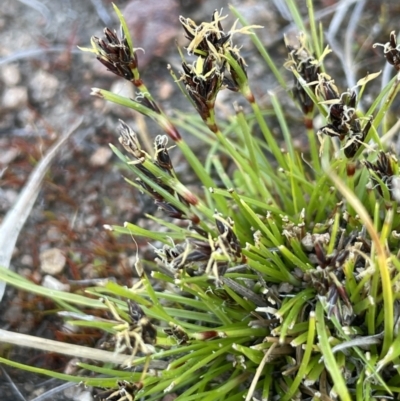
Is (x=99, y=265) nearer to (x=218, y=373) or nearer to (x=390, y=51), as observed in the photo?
(x=218, y=373)

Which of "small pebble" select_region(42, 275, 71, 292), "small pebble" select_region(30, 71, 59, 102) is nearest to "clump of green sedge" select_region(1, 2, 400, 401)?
"small pebble" select_region(42, 275, 71, 292)

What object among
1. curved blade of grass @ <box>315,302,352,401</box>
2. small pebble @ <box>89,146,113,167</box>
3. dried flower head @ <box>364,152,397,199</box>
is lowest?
curved blade of grass @ <box>315,302,352,401</box>

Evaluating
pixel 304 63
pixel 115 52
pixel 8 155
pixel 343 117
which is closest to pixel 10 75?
pixel 8 155

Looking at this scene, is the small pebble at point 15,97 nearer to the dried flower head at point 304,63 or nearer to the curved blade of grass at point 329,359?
the dried flower head at point 304,63

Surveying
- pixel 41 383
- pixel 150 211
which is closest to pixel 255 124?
pixel 150 211

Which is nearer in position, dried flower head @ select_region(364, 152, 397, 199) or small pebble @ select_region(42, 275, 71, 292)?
dried flower head @ select_region(364, 152, 397, 199)

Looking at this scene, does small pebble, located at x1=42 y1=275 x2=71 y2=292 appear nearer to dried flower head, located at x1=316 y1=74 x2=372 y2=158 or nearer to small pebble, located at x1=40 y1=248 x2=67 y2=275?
small pebble, located at x1=40 y1=248 x2=67 y2=275

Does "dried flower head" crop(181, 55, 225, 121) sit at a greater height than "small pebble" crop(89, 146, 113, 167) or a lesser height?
greater
